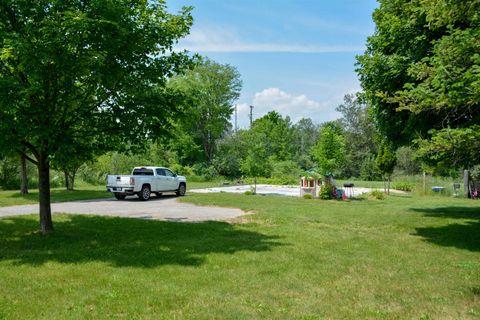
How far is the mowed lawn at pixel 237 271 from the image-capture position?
568 cm

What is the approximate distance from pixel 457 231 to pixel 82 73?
11.0 m

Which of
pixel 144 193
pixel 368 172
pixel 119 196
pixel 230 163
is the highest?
pixel 230 163

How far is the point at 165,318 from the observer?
5.29 metres

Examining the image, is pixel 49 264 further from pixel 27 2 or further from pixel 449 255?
pixel 449 255

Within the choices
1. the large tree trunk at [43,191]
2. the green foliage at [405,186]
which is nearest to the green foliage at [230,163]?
the green foliage at [405,186]

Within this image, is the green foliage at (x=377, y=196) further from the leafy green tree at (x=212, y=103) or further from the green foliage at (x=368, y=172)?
the leafy green tree at (x=212, y=103)

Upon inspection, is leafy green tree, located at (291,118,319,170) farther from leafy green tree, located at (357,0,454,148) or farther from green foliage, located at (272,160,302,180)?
leafy green tree, located at (357,0,454,148)

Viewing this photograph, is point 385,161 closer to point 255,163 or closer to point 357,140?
point 255,163

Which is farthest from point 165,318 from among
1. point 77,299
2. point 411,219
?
point 411,219

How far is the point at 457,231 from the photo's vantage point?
42.3 ft

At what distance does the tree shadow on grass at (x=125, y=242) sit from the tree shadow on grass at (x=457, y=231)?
4.40 metres

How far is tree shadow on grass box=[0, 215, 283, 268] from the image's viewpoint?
28.5 ft

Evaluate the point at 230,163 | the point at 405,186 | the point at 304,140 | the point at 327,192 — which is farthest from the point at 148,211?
the point at 304,140

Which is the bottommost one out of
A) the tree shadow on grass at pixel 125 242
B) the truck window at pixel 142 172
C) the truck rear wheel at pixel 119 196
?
the tree shadow on grass at pixel 125 242
